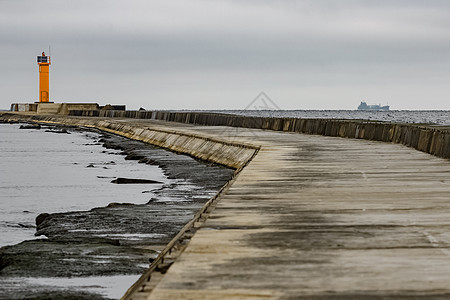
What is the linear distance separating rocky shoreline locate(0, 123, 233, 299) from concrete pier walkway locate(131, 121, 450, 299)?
119 centimetres

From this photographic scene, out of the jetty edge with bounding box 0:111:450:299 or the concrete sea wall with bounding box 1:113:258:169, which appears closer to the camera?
the jetty edge with bounding box 0:111:450:299

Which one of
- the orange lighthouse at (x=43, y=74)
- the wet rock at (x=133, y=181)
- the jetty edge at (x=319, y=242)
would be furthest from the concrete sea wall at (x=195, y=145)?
the orange lighthouse at (x=43, y=74)

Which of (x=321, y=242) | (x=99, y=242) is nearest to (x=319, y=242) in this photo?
(x=321, y=242)

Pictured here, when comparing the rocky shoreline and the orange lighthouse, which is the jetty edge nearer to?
the rocky shoreline

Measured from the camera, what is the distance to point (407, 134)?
717 inches

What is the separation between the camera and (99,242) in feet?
28.2

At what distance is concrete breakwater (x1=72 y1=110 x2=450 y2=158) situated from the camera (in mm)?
14758

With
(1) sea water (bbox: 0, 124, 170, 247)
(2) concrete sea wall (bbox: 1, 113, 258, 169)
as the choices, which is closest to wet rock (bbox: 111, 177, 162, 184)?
(1) sea water (bbox: 0, 124, 170, 247)

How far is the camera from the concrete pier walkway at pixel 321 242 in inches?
162

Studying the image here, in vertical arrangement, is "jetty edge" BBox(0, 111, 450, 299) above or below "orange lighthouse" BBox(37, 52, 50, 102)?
above

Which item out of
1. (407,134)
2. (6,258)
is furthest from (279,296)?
(407,134)

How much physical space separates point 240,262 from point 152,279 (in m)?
0.62

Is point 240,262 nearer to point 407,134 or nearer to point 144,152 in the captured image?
point 407,134

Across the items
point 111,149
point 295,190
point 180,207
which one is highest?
point 295,190
